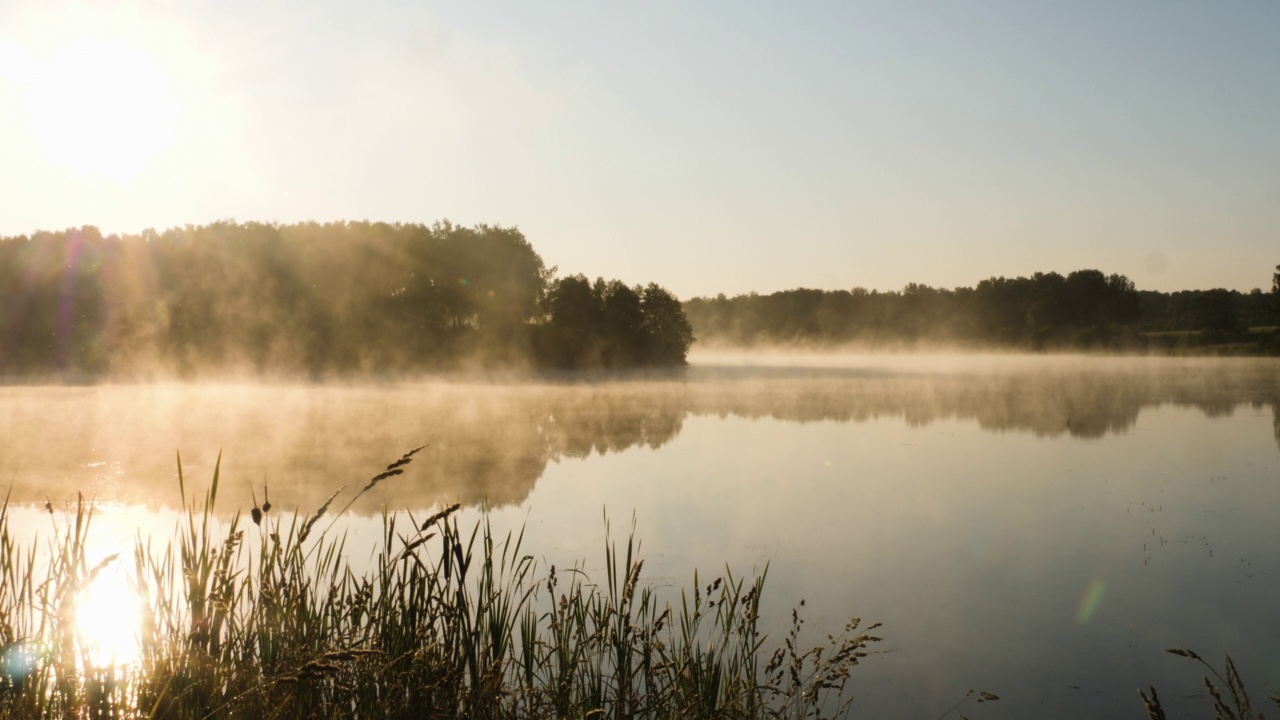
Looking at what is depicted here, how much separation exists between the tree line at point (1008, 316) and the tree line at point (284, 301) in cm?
5127

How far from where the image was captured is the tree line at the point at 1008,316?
75.6 meters

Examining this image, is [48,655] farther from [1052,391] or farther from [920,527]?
[1052,391]

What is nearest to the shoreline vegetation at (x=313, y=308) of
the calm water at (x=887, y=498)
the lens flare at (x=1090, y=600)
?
the calm water at (x=887, y=498)

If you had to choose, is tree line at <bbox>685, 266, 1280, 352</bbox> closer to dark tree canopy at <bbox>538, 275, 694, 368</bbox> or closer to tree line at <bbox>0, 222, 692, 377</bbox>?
dark tree canopy at <bbox>538, 275, 694, 368</bbox>

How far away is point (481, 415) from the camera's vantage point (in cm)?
2461

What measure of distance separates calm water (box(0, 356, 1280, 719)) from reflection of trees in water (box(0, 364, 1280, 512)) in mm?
125

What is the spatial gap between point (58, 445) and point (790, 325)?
106465 mm

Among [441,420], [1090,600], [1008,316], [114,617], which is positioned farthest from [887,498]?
[1008,316]

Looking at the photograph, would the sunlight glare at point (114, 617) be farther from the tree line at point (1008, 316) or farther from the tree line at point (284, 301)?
the tree line at point (1008, 316)

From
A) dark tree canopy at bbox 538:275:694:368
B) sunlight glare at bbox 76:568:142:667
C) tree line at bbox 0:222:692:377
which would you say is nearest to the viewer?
sunlight glare at bbox 76:568:142:667

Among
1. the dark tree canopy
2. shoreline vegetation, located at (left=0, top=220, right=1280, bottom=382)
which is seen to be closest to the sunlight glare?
shoreline vegetation, located at (left=0, top=220, right=1280, bottom=382)

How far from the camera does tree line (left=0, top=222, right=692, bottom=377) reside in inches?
1917

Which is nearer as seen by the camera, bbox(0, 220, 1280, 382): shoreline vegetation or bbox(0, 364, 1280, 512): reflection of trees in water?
bbox(0, 364, 1280, 512): reflection of trees in water

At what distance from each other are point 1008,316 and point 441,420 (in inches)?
3440
